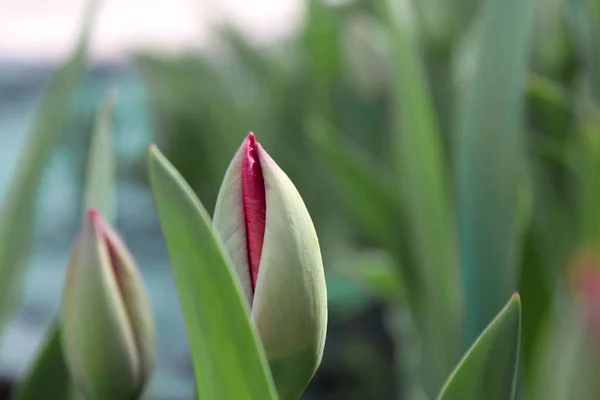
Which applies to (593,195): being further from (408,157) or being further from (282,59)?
(282,59)

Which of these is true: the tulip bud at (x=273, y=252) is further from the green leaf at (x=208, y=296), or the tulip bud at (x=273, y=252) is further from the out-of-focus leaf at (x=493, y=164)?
the out-of-focus leaf at (x=493, y=164)

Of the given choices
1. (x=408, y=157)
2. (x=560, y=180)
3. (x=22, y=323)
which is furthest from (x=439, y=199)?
(x=22, y=323)

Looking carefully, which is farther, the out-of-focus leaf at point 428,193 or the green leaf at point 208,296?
the out-of-focus leaf at point 428,193

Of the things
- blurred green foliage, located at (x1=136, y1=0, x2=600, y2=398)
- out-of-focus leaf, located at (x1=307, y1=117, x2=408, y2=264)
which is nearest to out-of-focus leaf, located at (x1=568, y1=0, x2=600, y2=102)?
blurred green foliage, located at (x1=136, y1=0, x2=600, y2=398)

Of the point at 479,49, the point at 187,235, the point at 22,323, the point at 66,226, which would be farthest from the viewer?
the point at 66,226

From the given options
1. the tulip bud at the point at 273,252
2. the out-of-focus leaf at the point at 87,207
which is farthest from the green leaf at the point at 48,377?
the tulip bud at the point at 273,252

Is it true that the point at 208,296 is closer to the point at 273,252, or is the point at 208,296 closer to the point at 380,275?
the point at 273,252
